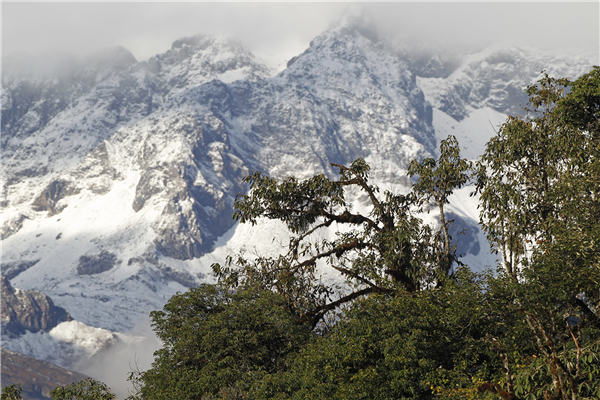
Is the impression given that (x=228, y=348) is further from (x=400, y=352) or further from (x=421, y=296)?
(x=400, y=352)

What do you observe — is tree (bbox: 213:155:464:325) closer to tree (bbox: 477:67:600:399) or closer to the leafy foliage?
the leafy foliage

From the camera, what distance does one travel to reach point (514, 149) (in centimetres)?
3073

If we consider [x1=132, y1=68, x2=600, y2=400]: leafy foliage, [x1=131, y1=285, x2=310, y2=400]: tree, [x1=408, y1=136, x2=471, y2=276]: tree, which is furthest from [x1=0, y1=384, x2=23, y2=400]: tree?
[x1=408, y1=136, x2=471, y2=276]: tree

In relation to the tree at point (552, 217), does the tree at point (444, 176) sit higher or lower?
higher

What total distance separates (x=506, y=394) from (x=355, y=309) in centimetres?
1200

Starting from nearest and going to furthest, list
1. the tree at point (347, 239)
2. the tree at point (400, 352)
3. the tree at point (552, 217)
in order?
the tree at point (552, 217) < the tree at point (400, 352) < the tree at point (347, 239)

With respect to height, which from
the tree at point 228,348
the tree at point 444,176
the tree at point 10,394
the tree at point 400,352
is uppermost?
the tree at point 444,176

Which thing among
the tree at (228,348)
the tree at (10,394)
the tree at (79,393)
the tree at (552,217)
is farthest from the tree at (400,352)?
the tree at (10,394)

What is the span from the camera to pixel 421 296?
26781 millimetres

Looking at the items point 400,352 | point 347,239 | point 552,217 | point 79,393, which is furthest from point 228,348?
point 552,217

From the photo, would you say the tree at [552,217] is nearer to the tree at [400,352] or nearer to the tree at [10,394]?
the tree at [400,352]

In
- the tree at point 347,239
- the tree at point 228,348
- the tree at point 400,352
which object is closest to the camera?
the tree at point 400,352

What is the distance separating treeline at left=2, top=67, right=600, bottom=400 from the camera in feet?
72.9

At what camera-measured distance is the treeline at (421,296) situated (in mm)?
22219
